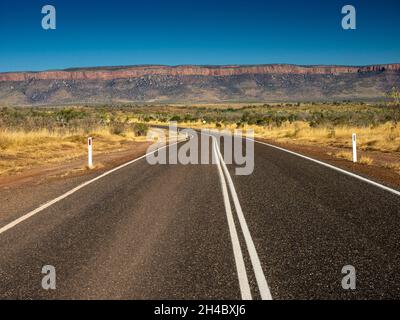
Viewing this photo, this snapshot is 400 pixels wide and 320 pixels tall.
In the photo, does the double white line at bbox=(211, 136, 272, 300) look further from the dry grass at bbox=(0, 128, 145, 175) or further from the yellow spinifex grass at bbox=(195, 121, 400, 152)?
the yellow spinifex grass at bbox=(195, 121, 400, 152)

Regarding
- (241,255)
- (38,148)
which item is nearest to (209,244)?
(241,255)

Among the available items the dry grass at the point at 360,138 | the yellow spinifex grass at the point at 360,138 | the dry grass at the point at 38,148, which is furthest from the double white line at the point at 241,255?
the yellow spinifex grass at the point at 360,138

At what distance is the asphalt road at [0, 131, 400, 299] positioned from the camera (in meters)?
4.80

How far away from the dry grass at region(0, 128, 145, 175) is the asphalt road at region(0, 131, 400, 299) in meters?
8.20

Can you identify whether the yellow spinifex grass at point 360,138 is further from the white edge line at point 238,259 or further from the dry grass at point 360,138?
the white edge line at point 238,259

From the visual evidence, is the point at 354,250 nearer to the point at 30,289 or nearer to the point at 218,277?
the point at 218,277

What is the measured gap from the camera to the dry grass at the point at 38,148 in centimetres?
1819

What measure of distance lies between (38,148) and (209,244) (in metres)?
18.5

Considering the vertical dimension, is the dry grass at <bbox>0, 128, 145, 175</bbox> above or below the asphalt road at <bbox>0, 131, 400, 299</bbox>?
above

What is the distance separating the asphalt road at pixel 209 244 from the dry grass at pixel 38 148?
8202 mm

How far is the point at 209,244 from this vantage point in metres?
6.36

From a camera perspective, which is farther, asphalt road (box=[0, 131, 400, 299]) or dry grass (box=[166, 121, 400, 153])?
dry grass (box=[166, 121, 400, 153])

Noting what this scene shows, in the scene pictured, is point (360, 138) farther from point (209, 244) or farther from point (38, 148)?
point (209, 244)

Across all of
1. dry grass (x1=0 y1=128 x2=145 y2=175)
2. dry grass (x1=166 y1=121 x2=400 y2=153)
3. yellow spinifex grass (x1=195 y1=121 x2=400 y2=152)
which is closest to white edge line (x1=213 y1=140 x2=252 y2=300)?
dry grass (x1=0 y1=128 x2=145 y2=175)
